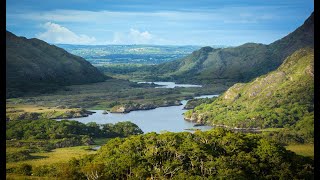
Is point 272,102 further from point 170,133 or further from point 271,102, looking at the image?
point 170,133

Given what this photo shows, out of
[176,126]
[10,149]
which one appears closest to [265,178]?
[10,149]

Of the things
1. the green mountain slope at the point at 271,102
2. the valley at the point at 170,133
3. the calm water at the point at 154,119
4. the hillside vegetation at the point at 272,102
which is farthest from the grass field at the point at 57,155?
the hillside vegetation at the point at 272,102

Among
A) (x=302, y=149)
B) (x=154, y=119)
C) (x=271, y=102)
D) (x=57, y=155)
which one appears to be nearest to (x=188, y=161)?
(x=57, y=155)

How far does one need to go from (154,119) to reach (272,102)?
3564 cm

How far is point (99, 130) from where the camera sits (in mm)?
112812

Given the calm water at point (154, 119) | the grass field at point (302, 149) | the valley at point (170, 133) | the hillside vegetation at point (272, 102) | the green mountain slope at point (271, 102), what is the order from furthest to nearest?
the green mountain slope at point (271, 102), the hillside vegetation at point (272, 102), the calm water at point (154, 119), the grass field at point (302, 149), the valley at point (170, 133)

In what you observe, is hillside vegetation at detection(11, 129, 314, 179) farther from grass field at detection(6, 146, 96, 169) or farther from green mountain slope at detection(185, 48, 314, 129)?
green mountain slope at detection(185, 48, 314, 129)

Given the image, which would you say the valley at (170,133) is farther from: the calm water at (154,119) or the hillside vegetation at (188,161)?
the calm water at (154,119)

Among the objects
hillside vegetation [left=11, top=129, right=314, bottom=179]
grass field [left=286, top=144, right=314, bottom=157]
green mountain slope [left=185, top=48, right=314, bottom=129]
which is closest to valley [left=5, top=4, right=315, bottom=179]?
grass field [left=286, top=144, right=314, bottom=157]

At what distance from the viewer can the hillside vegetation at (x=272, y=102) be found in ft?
417

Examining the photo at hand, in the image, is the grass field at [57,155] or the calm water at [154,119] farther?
the calm water at [154,119]

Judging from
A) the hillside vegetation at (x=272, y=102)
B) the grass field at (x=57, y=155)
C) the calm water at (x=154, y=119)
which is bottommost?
the calm water at (x=154, y=119)

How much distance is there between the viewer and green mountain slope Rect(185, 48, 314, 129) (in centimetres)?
12788
